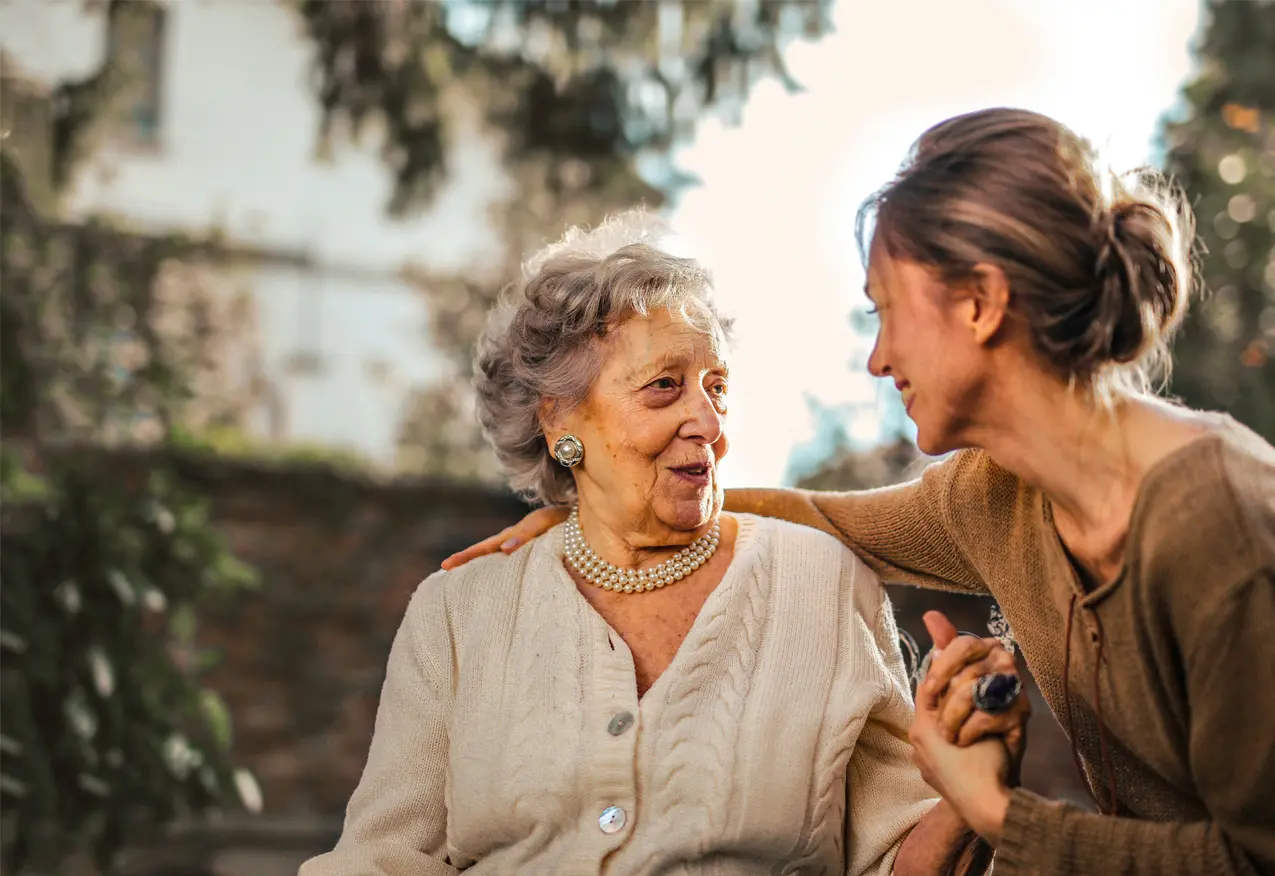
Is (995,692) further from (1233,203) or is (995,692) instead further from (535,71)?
(535,71)

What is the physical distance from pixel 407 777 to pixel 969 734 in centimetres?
100

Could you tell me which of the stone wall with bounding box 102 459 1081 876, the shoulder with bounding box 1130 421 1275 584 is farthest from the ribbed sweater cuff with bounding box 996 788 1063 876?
the stone wall with bounding box 102 459 1081 876

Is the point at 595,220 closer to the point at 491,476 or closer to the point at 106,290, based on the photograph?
the point at 106,290

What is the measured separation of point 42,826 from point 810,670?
315 cm

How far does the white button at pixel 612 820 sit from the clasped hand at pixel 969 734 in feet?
1.73

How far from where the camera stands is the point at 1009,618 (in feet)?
7.68

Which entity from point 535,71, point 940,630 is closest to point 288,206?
point 535,71

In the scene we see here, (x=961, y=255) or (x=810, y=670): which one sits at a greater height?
(x=961, y=255)

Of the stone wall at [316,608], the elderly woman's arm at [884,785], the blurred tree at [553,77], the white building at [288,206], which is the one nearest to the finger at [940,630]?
the elderly woman's arm at [884,785]

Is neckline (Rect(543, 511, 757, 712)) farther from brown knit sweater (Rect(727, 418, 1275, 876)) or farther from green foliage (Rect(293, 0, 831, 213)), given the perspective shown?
green foliage (Rect(293, 0, 831, 213))

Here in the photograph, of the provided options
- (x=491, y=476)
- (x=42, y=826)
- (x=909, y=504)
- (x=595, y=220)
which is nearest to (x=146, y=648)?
(x=42, y=826)

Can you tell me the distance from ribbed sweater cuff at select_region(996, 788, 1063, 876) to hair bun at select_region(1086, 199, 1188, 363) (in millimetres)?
600

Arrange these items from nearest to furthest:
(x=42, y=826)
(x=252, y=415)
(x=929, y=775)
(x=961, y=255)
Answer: (x=961, y=255) < (x=929, y=775) < (x=42, y=826) < (x=252, y=415)

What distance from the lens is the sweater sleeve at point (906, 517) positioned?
8.09 ft
